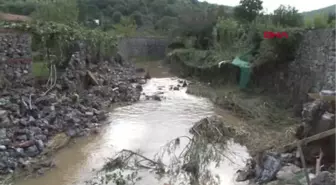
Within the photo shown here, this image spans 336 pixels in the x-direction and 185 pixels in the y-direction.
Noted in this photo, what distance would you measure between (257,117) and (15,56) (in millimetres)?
7486

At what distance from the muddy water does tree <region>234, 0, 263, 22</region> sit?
507 inches

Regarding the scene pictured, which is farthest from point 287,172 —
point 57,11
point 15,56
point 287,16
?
point 57,11

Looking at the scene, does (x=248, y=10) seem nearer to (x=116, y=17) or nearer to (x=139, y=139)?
(x=139, y=139)

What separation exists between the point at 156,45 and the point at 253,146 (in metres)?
28.4

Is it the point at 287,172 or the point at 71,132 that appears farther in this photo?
the point at 71,132

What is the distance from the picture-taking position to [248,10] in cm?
2445

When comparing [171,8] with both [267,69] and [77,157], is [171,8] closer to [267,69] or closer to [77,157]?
[267,69]

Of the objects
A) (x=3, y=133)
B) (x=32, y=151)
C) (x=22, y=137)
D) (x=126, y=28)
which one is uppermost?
(x=126, y=28)

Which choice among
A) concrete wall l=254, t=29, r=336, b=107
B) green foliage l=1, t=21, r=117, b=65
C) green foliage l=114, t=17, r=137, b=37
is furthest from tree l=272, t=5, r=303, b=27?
green foliage l=114, t=17, r=137, b=37

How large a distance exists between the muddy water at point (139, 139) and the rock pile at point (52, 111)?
51 cm

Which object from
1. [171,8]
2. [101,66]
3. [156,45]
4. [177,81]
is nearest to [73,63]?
[101,66]

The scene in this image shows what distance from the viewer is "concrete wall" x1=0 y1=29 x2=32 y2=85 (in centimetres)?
945

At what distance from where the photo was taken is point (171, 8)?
4897 cm

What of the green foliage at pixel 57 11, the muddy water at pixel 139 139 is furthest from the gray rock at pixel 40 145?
the green foliage at pixel 57 11
